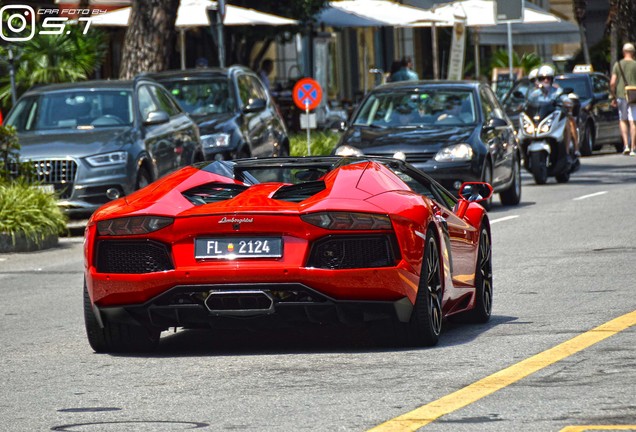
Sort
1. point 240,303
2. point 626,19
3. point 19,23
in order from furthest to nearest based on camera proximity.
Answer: point 626,19, point 19,23, point 240,303

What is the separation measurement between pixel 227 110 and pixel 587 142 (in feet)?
41.9

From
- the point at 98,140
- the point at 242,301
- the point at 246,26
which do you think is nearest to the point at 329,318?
the point at 242,301

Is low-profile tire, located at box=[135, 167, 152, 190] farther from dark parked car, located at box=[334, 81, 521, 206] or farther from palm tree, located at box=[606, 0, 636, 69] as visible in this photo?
palm tree, located at box=[606, 0, 636, 69]

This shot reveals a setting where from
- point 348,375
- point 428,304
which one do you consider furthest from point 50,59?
point 348,375

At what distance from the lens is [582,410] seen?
665cm

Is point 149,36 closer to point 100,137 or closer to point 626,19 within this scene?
point 100,137

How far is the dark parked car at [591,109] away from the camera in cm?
3353

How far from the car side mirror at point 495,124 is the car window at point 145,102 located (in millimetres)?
3879

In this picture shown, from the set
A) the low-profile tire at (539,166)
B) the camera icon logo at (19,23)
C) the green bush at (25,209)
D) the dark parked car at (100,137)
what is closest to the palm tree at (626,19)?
the camera icon logo at (19,23)

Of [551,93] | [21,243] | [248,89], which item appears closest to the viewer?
[21,243]

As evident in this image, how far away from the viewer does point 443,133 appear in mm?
19641

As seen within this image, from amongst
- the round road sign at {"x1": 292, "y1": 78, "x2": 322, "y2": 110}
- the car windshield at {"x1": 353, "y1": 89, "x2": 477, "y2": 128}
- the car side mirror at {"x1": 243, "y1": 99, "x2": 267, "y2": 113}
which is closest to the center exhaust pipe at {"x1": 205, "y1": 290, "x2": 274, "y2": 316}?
the car windshield at {"x1": 353, "y1": 89, "x2": 477, "y2": 128}

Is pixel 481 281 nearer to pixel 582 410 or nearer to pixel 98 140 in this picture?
pixel 582 410

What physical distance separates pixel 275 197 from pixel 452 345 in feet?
4.00
